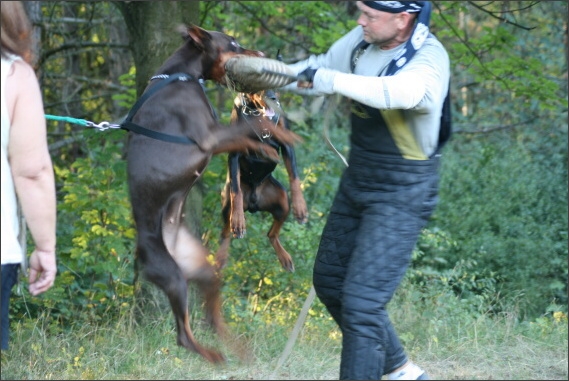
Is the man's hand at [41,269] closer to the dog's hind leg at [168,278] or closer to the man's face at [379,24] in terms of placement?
the dog's hind leg at [168,278]

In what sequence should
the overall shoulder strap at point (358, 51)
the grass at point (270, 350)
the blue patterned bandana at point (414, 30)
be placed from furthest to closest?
1. the grass at point (270, 350)
2. the overall shoulder strap at point (358, 51)
3. the blue patterned bandana at point (414, 30)

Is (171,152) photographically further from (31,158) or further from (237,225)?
(31,158)

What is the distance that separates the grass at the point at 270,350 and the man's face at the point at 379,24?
2029 mm

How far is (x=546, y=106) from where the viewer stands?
28.6 ft

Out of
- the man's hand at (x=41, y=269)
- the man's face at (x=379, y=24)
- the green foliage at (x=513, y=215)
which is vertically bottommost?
the green foliage at (x=513, y=215)

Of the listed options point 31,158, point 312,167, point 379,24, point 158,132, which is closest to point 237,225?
point 158,132

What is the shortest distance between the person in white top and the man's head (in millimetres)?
1626

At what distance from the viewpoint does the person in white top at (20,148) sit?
11.0ft

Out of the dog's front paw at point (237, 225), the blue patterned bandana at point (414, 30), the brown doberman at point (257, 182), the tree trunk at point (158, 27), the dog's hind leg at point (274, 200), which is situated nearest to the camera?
the blue patterned bandana at point (414, 30)

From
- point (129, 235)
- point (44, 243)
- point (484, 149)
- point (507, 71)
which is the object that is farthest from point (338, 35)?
point (44, 243)

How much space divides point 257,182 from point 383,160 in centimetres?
140

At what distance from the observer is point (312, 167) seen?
9000mm

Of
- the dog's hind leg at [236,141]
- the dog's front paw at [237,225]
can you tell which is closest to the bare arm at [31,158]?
the dog's hind leg at [236,141]

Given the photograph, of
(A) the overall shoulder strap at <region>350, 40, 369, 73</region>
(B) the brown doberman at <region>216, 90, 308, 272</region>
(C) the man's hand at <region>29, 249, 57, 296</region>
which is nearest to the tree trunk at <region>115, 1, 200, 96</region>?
(B) the brown doberman at <region>216, 90, 308, 272</region>
